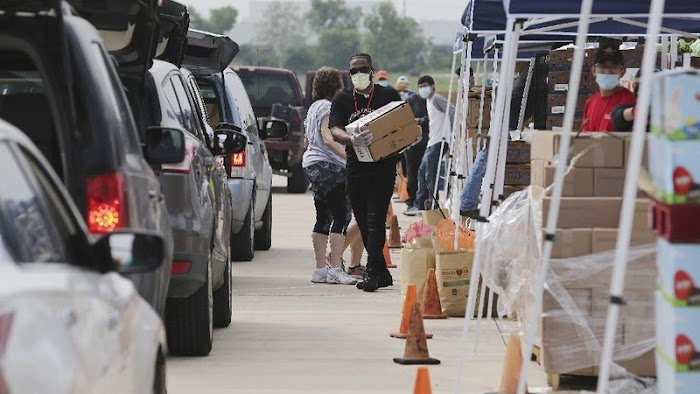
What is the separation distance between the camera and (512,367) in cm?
930

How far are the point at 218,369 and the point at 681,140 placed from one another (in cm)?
467

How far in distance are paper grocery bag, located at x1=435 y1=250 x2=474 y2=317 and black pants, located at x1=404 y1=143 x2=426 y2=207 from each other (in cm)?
1497

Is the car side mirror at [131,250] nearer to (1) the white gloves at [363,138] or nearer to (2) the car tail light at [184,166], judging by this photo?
(2) the car tail light at [184,166]

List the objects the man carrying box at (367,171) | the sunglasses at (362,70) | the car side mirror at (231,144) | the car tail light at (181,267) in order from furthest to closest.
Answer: the sunglasses at (362,70) < the man carrying box at (367,171) < the car side mirror at (231,144) < the car tail light at (181,267)

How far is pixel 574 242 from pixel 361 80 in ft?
19.6

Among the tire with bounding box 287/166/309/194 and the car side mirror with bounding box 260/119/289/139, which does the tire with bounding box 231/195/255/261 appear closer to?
the car side mirror with bounding box 260/119/289/139

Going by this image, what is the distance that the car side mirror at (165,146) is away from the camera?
8984 millimetres

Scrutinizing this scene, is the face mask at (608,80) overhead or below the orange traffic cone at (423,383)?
overhead

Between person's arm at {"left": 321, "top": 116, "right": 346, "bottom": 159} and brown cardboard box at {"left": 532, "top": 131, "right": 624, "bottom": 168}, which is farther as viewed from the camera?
person's arm at {"left": 321, "top": 116, "right": 346, "bottom": 159}

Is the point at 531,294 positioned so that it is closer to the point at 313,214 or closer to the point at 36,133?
the point at 36,133

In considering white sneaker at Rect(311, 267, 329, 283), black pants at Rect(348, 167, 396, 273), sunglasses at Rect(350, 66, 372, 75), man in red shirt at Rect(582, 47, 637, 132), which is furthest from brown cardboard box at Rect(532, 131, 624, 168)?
white sneaker at Rect(311, 267, 329, 283)

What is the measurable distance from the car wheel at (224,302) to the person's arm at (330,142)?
3222 millimetres

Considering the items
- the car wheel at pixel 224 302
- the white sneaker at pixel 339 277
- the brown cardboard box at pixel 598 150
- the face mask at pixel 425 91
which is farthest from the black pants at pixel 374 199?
the face mask at pixel 425 91

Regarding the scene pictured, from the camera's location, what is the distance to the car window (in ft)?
17.3
